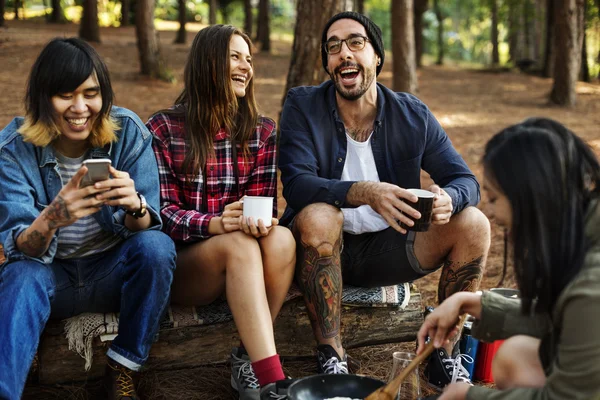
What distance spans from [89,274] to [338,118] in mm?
1504

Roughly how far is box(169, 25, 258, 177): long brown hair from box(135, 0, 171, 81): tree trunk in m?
9.58

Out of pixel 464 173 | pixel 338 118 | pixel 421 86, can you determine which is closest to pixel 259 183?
pixel 338 118

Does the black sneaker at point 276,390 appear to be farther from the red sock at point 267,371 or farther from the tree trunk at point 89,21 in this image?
the tree trunk at point 89,21

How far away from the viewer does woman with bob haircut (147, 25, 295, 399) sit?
3086 millimetres

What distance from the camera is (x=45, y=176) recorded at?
317 centimetres

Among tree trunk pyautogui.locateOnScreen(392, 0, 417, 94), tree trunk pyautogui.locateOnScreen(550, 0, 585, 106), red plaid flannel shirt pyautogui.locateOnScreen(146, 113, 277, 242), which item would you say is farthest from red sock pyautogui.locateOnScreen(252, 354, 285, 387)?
tree trunk pyautogui.locateOnScreen(550, 0, 585, 106)

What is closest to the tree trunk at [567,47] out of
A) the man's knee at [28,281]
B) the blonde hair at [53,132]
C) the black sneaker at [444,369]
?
the black sneaker at [444,369]

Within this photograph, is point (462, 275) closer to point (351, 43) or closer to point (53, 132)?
point (351, 43)

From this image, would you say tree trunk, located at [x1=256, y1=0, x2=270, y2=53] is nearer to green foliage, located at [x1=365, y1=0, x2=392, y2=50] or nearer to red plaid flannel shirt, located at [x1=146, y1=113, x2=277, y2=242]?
green foliage, located at [x1=365, y1=0, x2=392, y2=50]

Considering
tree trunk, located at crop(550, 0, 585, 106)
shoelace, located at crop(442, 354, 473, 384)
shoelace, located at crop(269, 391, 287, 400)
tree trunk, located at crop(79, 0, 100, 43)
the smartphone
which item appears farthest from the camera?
tree trunk, located at crop(79, 0, 100, 43)

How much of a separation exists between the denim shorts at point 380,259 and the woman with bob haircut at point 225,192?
1.57 feet

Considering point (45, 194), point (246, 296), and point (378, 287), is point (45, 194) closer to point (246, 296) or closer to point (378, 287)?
point (246, 296)

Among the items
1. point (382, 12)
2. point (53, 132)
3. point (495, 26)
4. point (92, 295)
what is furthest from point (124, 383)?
point (382, 12)

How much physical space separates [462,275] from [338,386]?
36.7 inches
